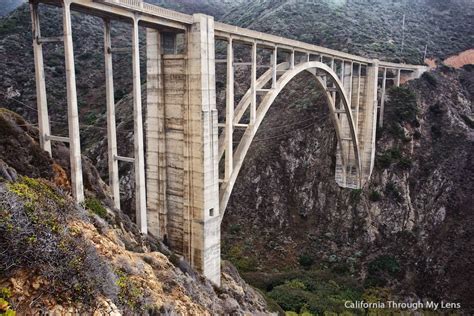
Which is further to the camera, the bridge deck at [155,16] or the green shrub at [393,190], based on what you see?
the green shrub at [393,190]

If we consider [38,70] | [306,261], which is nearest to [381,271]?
[306,261]

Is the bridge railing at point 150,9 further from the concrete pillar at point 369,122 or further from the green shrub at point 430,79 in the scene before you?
the green shrub at point 430,79

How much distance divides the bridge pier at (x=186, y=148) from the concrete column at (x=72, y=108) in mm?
4888

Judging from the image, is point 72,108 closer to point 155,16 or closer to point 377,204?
point 155,16

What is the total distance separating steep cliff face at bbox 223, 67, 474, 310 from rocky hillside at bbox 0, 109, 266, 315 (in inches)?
664

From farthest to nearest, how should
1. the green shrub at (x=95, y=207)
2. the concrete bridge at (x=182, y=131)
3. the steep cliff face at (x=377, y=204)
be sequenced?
the steep cliff face at (x=377, y=204) → the concrete bridge at (x=182, y=131) → the green shrub at (x=95, y=207)

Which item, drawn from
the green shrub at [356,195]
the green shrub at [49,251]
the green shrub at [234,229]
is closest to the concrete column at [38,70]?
the green shrub at [49,251]

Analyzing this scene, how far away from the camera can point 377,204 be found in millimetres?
32906

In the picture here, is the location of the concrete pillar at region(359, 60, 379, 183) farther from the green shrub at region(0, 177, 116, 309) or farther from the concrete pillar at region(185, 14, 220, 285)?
the green shrub at region(0, 177, 116, 309)

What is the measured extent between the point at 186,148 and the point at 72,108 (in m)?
5.38

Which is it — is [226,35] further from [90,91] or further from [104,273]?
[90,91]

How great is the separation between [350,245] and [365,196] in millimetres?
4335

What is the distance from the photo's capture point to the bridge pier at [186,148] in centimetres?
1511

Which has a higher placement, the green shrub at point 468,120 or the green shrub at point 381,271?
the green shrub at point 468,120
